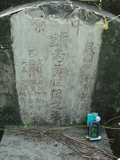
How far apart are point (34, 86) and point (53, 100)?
0.31m

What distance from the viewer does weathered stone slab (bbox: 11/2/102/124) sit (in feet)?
5.49

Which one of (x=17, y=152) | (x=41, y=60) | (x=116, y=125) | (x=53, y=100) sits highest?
(x=41, y=60)

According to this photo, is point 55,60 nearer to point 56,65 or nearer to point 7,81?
point 56,65

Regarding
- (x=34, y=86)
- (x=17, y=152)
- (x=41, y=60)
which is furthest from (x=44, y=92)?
(x=17, y=152)

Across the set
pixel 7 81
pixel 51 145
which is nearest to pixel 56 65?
pixel 7 81

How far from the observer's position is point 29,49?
182 cm

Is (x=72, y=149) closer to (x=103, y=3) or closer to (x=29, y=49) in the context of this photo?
(x=29, y=49)

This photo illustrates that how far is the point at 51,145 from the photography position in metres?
1.96

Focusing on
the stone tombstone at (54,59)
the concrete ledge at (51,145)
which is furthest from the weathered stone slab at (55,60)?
the concrete ledge at (51,145)

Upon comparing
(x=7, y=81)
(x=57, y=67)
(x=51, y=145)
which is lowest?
(x=51, y=145)

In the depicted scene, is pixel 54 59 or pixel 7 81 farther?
pixel 7 81

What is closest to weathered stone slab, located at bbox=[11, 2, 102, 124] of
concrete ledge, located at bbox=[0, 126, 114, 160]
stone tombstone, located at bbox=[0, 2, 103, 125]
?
stone tombstone, located at bbox=[0, 2, 103, 125]

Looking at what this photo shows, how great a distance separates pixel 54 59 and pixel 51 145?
103 cm

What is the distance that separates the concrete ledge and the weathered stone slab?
193 millimetres
